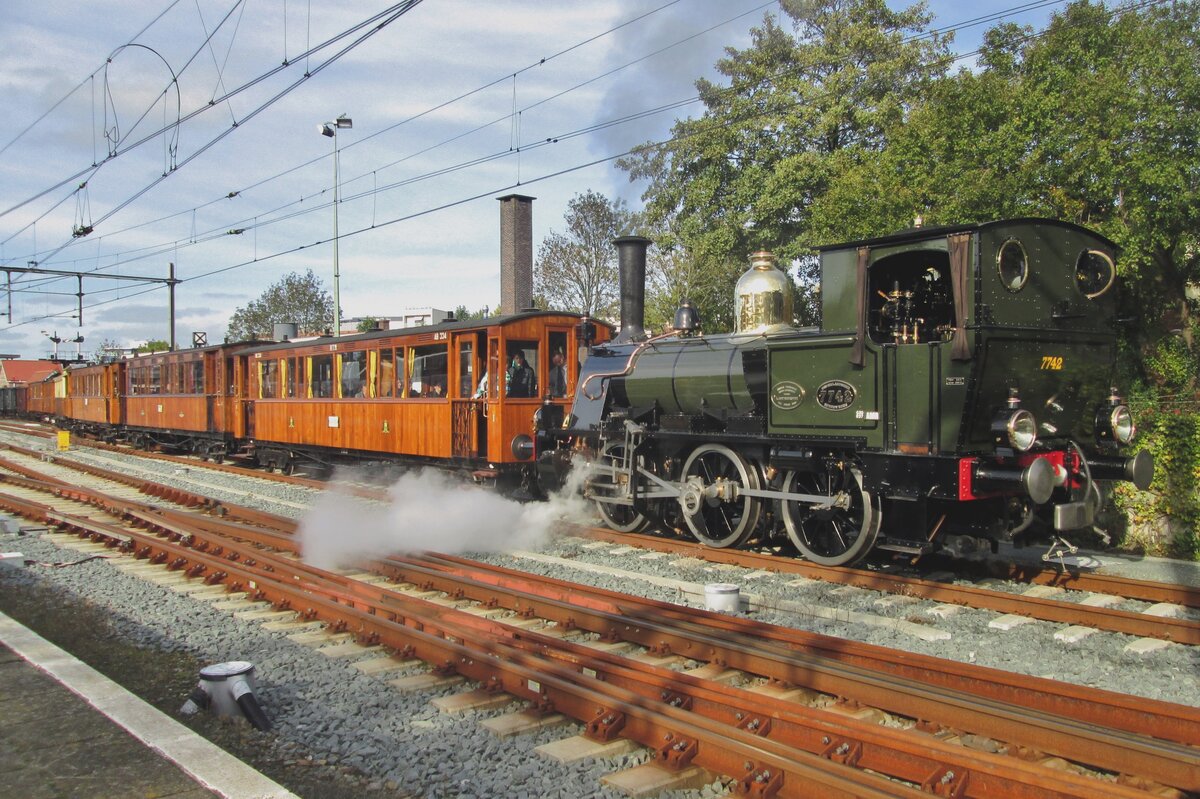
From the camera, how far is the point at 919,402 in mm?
7098

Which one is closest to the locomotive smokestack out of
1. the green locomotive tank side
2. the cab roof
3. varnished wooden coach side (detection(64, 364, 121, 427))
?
the green locomotive tank side

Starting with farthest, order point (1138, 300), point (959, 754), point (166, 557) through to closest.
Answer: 1. point (1138, 300)
2. point (166, 557)
3. point (959, 754)

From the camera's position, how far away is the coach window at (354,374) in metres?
15.5

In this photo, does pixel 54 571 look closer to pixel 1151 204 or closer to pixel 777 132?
pixel 1151 204

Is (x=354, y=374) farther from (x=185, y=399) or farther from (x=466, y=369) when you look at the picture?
(x=185, y=399)

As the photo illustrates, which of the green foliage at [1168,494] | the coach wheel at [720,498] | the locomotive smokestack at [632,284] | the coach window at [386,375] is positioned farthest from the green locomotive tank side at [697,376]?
the coach window at [386,375]

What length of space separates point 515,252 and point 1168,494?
88.8 feet

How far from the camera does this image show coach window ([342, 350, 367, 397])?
15.5m

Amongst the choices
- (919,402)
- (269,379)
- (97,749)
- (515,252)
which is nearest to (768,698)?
(97,749)

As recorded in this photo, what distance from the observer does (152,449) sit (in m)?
27.3

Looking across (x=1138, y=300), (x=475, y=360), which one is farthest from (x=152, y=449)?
(x=1138, y=300)

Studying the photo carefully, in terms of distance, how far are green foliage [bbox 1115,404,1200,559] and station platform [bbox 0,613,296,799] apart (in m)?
9.42

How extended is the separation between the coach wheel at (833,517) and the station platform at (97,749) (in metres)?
5.46

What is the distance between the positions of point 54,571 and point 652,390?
6638 millimetres
